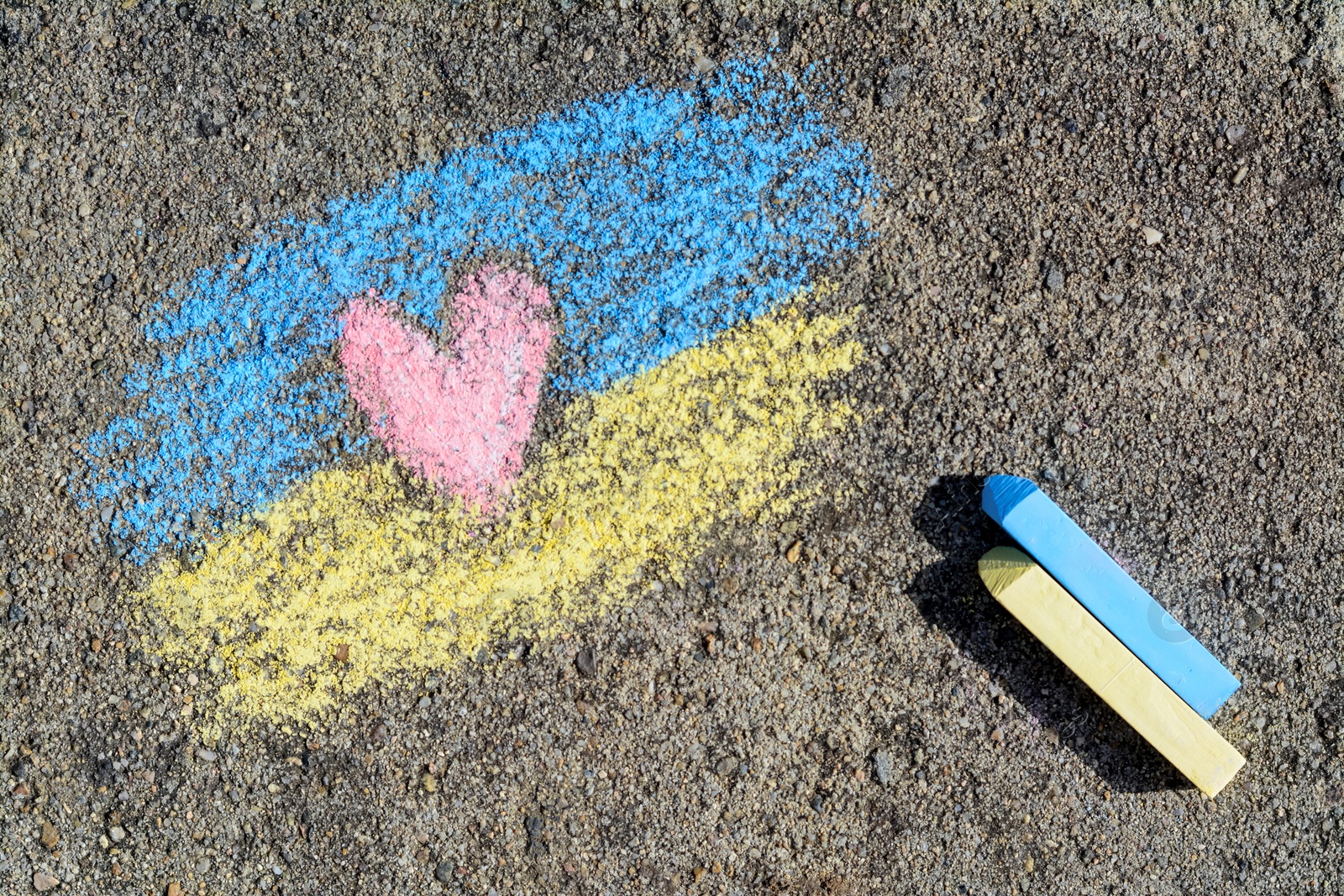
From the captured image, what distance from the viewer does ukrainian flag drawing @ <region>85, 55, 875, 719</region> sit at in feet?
8.27

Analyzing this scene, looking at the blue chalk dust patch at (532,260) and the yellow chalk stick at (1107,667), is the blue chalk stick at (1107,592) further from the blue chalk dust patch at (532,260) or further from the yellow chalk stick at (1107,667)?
the blue chalk dust patch at (532,260)

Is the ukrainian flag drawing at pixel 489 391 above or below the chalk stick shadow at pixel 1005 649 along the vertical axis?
above

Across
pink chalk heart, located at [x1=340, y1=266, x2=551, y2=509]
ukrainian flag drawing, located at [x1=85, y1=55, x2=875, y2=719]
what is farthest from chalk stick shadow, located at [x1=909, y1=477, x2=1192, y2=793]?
pink chalk heart, located at [x1=340, y1=266, x2=551, y2=509]

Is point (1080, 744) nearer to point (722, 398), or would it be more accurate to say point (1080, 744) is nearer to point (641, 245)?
point (722, 398)

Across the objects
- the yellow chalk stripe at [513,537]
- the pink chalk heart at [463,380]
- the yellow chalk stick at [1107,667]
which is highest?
the pink chalk heart at [463,380]

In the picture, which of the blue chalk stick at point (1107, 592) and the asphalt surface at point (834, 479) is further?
the asphalt surface at point (834, 479)

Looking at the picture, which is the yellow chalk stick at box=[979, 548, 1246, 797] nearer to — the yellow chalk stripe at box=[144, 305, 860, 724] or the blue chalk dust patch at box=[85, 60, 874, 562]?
the yellow chalk stripe at box=[144, 305, 860, 724]

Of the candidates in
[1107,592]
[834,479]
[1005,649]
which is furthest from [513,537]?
[1107,592]

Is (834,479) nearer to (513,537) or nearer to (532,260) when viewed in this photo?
(513,537)

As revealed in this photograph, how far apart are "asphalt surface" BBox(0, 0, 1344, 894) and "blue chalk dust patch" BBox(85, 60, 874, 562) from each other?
0.08 meters

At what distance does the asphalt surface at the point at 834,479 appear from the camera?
A: 8.36 ft

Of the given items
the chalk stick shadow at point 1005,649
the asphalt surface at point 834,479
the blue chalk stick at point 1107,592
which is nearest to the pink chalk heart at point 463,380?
the asphalt surface at point 834,479

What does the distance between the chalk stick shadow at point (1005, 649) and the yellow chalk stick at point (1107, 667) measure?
0.09 meters

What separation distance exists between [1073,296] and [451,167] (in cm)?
174
